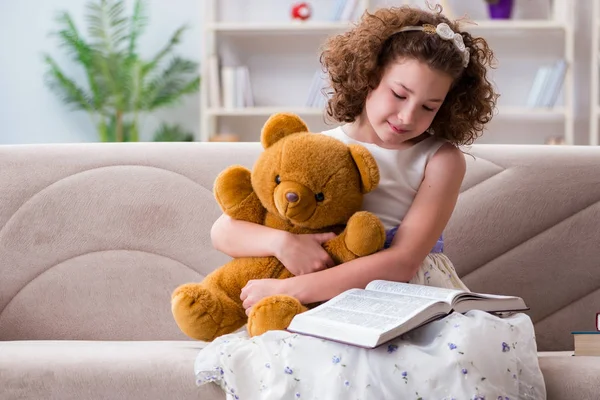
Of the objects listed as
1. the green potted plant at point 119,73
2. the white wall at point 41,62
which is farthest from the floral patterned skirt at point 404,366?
the white wall at point 41,62

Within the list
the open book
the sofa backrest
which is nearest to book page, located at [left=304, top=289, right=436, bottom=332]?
the open book

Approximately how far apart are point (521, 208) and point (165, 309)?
0.88 m

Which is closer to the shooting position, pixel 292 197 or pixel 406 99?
pixel 292 197

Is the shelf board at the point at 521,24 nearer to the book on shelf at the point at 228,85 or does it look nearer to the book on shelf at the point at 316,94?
the book on shelf at the point at 316,94

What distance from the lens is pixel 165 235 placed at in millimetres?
2018

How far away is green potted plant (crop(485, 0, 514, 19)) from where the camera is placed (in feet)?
14.3

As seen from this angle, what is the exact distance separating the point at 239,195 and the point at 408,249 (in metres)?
0.35

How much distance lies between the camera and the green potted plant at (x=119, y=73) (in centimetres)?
446

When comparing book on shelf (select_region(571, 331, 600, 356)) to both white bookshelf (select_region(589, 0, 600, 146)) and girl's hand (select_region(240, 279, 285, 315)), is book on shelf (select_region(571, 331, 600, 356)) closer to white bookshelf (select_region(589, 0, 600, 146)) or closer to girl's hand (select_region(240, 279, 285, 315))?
girl's hand (select_region(240, 279, 285, 315))

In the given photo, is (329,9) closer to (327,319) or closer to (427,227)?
(427,227)

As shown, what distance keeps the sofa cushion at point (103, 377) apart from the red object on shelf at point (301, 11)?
125 inches

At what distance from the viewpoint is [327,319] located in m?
1.33

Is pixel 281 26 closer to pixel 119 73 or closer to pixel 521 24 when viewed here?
pixel 119 73

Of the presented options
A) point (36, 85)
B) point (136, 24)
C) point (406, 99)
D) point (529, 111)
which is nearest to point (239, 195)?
point (406, 99)
